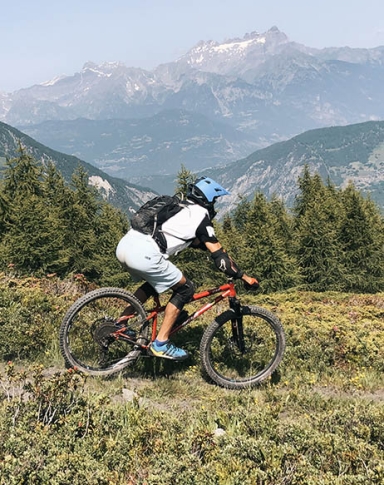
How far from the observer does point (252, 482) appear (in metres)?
3.16

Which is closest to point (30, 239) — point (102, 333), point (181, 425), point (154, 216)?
point (102, 333)

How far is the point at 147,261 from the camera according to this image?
5.38 metres

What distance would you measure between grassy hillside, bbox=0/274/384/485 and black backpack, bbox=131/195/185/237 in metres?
2.06

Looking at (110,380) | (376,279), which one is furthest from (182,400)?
(376,279)

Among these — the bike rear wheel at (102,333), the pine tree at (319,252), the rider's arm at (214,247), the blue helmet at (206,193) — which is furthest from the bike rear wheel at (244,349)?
the pine tree at (319,252)

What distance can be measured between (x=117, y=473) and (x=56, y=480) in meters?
0.49

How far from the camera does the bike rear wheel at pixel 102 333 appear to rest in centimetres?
588

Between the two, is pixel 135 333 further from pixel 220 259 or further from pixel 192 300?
pixel 220 259

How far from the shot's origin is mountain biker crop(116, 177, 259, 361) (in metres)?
5.42

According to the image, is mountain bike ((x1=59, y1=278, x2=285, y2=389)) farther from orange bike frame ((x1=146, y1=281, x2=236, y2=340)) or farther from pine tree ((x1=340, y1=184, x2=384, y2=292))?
pine tree ((x1=340, y1=184, x2=384, y2=292))

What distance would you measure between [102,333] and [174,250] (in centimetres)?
172

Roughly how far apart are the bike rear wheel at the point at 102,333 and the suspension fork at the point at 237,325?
135 centimetres

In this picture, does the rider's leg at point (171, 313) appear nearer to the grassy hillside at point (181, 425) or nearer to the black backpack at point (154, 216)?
the grassy hillside at point (181, 425)

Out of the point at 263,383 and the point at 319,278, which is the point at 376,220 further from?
the point at 263,383
